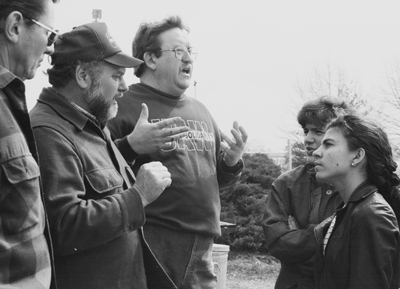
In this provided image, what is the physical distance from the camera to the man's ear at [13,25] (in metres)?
2.19

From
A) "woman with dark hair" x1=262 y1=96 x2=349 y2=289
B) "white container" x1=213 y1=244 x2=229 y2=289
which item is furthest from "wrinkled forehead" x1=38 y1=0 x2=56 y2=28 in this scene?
"white container" x1=213 y1=244 x2=229 y2=289

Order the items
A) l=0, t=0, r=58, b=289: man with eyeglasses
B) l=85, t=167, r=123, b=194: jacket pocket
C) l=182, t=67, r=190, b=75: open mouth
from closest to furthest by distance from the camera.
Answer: l=0, t=0, r=58, b=289: man with eyeglasses, l=85, t=167, r=123, b=194: jacket pocket, l=182, t=67, r=190, b=75: open mouth

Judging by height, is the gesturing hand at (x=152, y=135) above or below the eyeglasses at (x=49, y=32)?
below

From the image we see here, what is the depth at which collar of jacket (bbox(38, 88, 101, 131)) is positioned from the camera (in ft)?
9.24

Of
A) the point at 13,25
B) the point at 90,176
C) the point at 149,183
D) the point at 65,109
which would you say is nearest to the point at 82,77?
the point at 65,109

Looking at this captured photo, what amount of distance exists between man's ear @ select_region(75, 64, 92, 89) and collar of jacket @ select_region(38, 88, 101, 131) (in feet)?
0.45

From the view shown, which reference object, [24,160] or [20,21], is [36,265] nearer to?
[24,160]

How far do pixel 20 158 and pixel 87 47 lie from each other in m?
1.09

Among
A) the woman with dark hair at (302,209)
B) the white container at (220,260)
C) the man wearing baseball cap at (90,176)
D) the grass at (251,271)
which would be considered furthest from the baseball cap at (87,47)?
the grass at (251,271)

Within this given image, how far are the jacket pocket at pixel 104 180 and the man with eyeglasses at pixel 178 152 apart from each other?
1.74 feet

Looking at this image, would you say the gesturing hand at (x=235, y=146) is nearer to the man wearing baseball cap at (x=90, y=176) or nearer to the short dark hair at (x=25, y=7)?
the man wearing baseball cap at (x=90, y=176)

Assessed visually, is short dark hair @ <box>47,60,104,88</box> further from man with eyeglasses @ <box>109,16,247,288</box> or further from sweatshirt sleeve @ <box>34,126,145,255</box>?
man with eyeglasses @ <box>109,16,247,288</box>

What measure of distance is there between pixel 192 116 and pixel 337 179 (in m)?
1.06

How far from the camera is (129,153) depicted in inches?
136
